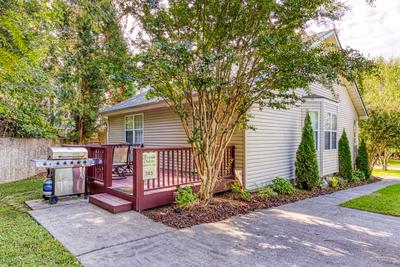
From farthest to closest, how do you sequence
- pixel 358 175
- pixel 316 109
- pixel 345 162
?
pixel 358 175 < pixel 345 162 < pixel 316 109

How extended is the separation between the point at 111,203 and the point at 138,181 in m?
0.81

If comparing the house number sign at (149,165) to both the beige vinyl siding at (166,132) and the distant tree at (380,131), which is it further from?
the distant tree at (380,131)

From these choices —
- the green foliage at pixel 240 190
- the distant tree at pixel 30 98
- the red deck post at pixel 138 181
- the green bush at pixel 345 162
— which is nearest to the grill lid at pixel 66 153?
the distant tree at pixel 30 98

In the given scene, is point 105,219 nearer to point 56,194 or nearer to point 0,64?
point 56,194

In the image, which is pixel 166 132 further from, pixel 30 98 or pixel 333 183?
pixel 333 183

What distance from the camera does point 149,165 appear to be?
18.0 ft

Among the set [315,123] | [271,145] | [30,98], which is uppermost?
[30,98]

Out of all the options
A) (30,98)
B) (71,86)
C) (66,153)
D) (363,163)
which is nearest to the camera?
(66,153)

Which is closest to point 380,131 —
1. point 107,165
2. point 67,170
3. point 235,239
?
point 235,239

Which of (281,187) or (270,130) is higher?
(270,130)

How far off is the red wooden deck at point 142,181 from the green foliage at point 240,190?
0.20 meters

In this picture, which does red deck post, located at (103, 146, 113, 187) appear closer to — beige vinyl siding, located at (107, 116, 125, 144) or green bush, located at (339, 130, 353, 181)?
beige vinyl siding, located at (107, 116, 125, 144)

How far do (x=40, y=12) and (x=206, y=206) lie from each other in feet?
15.3

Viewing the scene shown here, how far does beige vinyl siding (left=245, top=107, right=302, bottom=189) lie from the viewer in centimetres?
727
